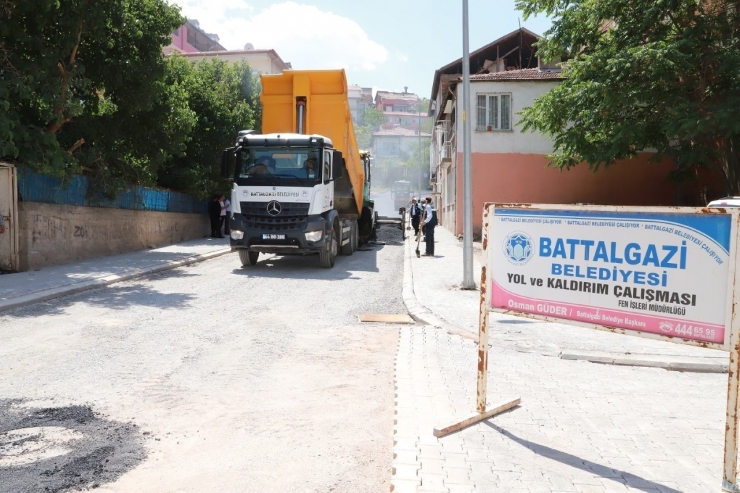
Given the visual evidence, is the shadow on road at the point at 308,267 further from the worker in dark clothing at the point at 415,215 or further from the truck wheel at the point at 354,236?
the worker in dark clothing at the point at 415,215

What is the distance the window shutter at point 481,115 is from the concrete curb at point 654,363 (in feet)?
62.6

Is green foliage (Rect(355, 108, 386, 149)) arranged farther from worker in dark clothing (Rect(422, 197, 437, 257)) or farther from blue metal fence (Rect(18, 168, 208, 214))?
worker in dark clothing (Rect(422, 197, 437, 257))

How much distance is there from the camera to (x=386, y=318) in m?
9.38

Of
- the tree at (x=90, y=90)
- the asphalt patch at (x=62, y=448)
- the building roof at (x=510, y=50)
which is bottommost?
the asphalt patch at (x=62, y=448)

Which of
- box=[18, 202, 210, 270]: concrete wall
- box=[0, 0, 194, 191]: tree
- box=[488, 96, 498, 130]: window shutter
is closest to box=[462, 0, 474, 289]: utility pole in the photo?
box=[0, 0, 194, 191]: tree

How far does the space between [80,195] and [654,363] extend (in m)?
14.1

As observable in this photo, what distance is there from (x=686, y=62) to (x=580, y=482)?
562 inches

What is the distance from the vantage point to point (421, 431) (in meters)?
4.45

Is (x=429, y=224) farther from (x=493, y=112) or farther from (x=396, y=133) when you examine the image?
(x=396, y=133)

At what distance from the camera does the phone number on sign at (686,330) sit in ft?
12.5

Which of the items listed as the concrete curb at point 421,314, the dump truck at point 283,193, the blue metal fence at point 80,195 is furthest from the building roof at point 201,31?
the concrete curb at point 421,314

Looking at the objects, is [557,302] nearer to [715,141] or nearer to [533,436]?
[533,436]

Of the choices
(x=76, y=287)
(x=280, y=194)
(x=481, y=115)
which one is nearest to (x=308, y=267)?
(x=280, y=194)

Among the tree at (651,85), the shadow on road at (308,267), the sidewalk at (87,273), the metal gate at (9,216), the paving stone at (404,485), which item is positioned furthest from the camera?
the tree at (651,85)
